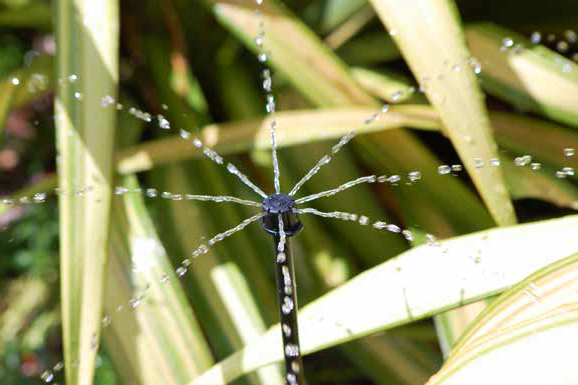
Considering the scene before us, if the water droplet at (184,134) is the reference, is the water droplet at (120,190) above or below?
below

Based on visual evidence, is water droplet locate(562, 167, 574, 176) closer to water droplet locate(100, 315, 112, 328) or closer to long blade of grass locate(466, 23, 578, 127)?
long blade of grass locate(466, 23, 578, 127)

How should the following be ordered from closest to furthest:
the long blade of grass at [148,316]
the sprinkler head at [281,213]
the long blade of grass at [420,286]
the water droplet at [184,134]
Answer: the sprinkler head at [281,213] → the long blade of grass at [420,286] → the long blade of grass at [148,316] → the water droplet at [184,134]

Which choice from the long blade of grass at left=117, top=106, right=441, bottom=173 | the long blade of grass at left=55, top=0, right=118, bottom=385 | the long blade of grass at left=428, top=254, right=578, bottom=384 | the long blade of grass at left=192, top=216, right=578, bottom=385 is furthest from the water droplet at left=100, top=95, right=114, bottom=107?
the long blade of grass at left=428, top=254, right=578, bottom=384

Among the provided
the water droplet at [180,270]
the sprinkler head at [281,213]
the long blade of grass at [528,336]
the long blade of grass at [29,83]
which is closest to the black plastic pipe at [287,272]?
the sprinkler head at [281,213]

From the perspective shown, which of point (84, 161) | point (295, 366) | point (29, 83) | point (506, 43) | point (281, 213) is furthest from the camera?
point (29, 83)

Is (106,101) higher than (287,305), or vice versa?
(106,101)

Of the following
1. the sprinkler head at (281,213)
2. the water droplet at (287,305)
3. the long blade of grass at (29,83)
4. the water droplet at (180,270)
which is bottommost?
the water droplet at (287,305)

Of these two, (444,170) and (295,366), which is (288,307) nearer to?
(295,366)

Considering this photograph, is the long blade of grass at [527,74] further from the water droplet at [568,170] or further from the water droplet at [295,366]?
the water droplet at [295,366]

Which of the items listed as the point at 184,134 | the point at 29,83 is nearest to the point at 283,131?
the point at 184,134
